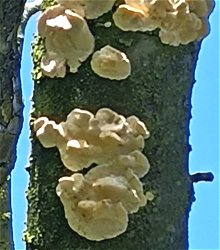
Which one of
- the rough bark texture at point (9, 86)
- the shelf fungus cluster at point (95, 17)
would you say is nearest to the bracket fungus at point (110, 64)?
the shelf fungus cluster at point (95, 17)

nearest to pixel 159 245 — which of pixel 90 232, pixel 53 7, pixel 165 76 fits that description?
pixel 90 232

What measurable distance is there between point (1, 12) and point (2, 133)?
161 mm

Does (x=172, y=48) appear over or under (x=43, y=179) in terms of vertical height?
over

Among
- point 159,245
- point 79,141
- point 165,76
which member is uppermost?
point 165,76

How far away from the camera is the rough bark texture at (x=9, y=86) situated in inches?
32.8

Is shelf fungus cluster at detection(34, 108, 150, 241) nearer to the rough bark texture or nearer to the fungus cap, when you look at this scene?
the fungus cap

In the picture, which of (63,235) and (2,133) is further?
(2,133)

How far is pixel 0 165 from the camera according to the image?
0.89 m

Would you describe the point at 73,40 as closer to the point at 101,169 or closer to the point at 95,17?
the point at 95,17

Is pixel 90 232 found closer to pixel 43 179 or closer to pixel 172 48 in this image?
pixel 43 179

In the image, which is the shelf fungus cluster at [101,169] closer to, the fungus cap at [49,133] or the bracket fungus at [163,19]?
the fungus cap at [49,133]

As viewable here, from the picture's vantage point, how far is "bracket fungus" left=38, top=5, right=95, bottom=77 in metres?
0.79

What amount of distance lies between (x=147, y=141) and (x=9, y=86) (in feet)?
0.70

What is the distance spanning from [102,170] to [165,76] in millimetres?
164
